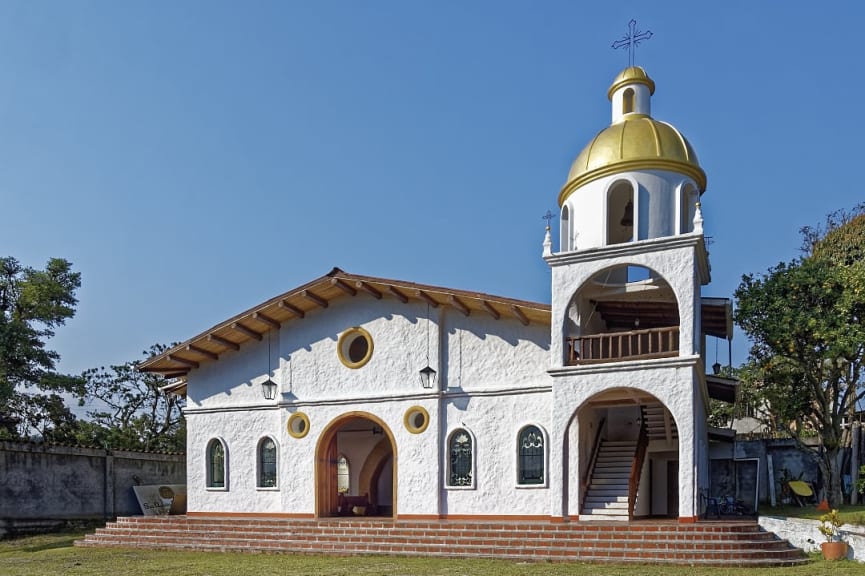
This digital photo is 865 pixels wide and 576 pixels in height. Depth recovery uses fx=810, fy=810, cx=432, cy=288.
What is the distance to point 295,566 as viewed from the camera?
1495cm

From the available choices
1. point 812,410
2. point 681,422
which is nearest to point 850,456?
point 812,410

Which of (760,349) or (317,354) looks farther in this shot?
(760,349)

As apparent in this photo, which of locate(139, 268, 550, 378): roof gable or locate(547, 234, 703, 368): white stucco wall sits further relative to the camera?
locate(139, 268, 550, 378): roof gable

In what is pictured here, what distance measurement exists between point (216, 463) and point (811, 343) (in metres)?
16.3

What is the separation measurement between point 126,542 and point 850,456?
2057 cm

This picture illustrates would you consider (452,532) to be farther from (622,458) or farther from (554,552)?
(622,458)

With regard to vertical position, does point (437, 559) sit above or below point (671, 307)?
below

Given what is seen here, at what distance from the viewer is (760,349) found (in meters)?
22.8

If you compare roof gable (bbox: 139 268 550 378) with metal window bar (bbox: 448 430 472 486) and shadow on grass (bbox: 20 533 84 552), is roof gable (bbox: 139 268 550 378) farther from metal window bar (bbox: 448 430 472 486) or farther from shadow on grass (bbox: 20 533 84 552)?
shadow on grass (bbox: 20 533 84 552)

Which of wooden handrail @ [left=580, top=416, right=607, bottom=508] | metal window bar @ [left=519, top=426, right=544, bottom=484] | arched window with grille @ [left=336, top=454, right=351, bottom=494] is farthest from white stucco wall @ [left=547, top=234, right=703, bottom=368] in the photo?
arched window with grille @ [left=336, top=454, right=351, bottom=494]

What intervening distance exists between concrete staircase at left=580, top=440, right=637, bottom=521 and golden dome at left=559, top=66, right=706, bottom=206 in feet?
20.0

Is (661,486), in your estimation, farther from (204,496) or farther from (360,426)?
(204,496)

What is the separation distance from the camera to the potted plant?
46.1 ft

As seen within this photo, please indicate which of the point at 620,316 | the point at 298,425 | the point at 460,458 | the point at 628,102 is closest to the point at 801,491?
the point at 620,316
